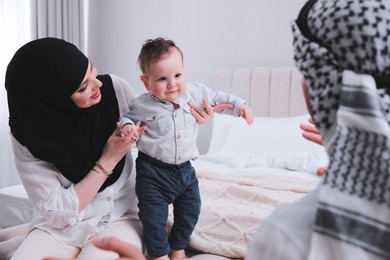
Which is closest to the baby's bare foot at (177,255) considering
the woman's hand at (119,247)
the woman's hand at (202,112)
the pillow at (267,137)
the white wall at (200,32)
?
the woman's hand at (202,112)

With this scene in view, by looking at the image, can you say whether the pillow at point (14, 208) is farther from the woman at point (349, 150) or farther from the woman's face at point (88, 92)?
the woman at point (349, 150)

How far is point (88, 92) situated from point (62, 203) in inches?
15.1

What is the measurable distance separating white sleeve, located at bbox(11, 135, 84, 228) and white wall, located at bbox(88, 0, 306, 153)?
7.61ft

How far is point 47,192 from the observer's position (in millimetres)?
1348

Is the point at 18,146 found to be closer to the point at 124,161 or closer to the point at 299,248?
the point at 124,161

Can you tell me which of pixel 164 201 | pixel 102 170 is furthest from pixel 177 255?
pixel 102 170

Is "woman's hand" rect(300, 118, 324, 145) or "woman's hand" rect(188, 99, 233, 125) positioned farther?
"woman's hand" rect(188, 99, 233, 125)

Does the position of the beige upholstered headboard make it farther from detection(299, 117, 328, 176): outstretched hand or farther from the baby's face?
detection(299, 117, 328, 176): outstretched hand

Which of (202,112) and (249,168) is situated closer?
(202,112)

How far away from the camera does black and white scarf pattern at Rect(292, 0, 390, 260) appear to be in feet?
1.78

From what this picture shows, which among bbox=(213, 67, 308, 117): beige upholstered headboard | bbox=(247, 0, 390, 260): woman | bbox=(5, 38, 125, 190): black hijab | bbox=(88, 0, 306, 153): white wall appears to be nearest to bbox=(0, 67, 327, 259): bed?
bbox=(213, 67, 308, 117): beige upholstered headboard

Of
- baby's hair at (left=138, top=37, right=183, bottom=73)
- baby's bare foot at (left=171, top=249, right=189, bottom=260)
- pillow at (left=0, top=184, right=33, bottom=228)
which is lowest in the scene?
pillow at (left=0, top=184, right=33, bottom=228)

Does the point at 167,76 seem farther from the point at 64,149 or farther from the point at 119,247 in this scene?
the point at 119,247

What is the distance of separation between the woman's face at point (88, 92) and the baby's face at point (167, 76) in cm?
19
